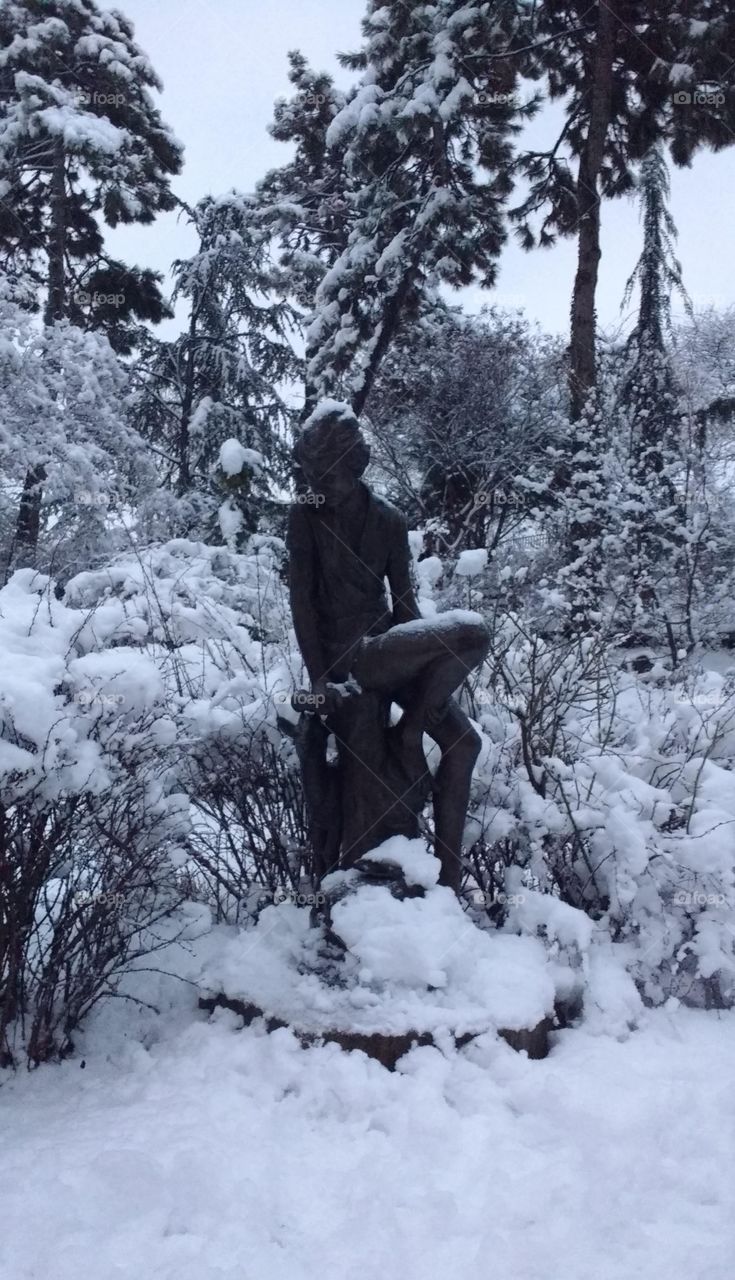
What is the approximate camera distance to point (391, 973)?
2803 millimetres

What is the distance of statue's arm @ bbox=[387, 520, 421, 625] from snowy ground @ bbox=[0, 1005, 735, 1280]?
155cm

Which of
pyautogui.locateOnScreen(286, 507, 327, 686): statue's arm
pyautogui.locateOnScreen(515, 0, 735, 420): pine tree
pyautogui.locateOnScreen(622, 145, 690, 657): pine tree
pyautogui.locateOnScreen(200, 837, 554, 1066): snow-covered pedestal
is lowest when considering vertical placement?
pyautogui.locateOnScreen(200, 837, 554, 1066): snow-covered pedestal

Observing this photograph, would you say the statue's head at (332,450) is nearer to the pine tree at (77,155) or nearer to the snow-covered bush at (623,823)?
A: the snow-covered bush at (623,823)

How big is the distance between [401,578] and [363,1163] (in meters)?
1.97

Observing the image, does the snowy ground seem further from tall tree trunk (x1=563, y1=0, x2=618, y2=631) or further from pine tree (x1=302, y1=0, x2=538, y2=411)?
pine tree (x1=302, y1=0, x2=538, y2=411)

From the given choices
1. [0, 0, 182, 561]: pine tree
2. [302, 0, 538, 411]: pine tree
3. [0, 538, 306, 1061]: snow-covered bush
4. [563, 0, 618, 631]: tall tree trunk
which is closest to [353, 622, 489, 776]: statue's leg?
[0, 538, 306, 1061]: snow-covered bush

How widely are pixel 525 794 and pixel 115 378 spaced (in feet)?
32.8

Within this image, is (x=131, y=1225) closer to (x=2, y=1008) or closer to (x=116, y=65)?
(x=2, y=1008)

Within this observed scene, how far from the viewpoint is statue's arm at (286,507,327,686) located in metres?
3.31

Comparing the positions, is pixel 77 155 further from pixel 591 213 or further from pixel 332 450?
pixel 332 450

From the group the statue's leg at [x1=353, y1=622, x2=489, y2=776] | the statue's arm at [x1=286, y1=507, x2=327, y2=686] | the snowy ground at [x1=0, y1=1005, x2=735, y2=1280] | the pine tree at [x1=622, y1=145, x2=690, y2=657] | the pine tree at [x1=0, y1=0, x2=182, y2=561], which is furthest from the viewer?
the pine tree at [x1=0, y1=0, x2=182, y2=561]

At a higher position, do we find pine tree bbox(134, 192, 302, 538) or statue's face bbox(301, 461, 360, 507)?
pine tree bbox(134, 192, 302, 538)

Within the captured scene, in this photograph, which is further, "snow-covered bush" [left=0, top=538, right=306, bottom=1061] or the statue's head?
the statue's head

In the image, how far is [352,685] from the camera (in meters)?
3.19
